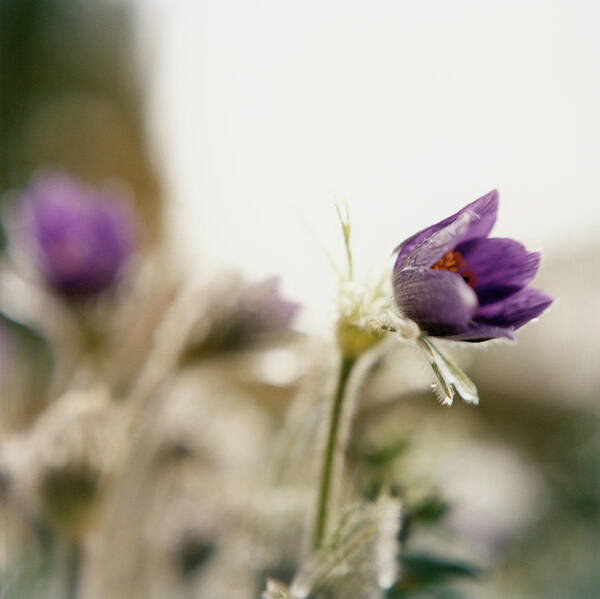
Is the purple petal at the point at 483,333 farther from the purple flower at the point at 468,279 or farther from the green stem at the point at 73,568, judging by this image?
the green stem at the point at 73,568

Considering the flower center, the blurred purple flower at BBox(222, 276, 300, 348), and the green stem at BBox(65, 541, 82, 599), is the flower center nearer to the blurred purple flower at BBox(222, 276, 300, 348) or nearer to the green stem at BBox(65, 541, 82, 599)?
the blurred purple flower at BBox(222, 276, 300, 348)

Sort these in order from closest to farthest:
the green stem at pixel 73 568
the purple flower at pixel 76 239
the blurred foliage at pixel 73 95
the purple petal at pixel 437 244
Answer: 1. the purple petal at pixel 437 244
2. the green stem at pixel 73 568
3. the purple flower at pixel 76 239
4. the blurred foliage at pixel 73 95

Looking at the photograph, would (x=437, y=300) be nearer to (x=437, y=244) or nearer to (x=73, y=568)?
(x=437, y=244)

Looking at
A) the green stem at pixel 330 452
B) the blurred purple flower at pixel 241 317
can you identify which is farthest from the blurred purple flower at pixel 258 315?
the green stem at pixel 330 452

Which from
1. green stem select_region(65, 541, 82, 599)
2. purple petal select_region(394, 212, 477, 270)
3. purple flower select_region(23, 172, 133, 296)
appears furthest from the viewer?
purple flower select_region(23, 172, 133, 296)

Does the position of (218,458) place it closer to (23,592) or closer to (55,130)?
(23,592)

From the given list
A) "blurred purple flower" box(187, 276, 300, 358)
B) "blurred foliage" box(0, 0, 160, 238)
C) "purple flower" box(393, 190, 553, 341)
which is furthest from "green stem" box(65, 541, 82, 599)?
"blurred foliage" box(0, 0, 160, 238)

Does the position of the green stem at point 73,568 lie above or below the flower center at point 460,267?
below
